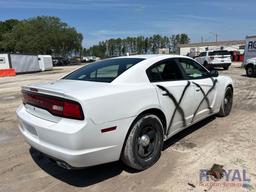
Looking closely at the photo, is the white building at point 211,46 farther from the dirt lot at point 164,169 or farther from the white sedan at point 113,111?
the white sedan at point 113,111

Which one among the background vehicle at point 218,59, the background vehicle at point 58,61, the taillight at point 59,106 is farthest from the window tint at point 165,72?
the background vehicle at point 58,61

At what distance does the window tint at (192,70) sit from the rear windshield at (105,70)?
1063 millimetres

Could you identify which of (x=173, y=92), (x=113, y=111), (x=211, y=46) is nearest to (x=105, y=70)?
(x=173, y=92)

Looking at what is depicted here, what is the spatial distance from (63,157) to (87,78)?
1488 millimetres

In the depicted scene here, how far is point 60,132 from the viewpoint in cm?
316

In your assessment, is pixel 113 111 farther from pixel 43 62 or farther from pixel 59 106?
pixel 43 62

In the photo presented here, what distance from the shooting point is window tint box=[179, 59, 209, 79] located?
4977mm

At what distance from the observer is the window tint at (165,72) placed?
4.18m

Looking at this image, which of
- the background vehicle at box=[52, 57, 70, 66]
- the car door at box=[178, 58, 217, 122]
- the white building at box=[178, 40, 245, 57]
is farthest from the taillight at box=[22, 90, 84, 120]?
the white building at box=[178, 40, 245, 57]

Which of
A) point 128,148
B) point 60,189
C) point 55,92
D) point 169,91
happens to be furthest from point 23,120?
point 169,91

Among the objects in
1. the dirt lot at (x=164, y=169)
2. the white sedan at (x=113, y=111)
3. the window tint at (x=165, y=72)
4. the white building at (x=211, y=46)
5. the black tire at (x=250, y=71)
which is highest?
the white building at (x=211, y=46)

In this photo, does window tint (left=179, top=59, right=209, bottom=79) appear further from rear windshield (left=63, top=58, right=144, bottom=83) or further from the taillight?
the taillight

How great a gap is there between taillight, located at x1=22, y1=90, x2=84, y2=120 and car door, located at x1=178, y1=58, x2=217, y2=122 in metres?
2.40

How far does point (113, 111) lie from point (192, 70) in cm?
248
